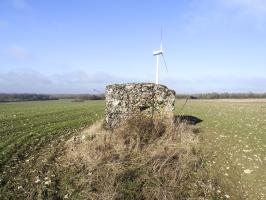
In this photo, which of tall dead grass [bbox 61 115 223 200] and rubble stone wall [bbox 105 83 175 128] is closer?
tall dead grass [bbox 61 115 223 200]

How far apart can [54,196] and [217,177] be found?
545cm

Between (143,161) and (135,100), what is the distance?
541 centimetres

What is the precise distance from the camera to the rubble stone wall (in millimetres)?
17725

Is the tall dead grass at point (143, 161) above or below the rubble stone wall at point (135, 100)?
below

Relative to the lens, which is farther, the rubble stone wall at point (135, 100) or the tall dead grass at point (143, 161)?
the rubble stone wall at point (135, 100)

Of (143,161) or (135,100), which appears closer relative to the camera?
A: (143,161)

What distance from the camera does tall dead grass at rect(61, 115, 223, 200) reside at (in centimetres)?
1079

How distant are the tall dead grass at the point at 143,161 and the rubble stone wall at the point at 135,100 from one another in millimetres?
940

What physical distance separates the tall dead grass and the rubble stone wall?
94cm

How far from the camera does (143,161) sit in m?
12.8

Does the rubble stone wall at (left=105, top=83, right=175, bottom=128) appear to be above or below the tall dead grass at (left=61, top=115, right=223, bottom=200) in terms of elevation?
above

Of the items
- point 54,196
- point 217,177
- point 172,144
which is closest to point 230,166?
point 217,177

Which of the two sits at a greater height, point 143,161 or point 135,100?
point 135,100

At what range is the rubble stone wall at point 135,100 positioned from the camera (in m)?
17.7
